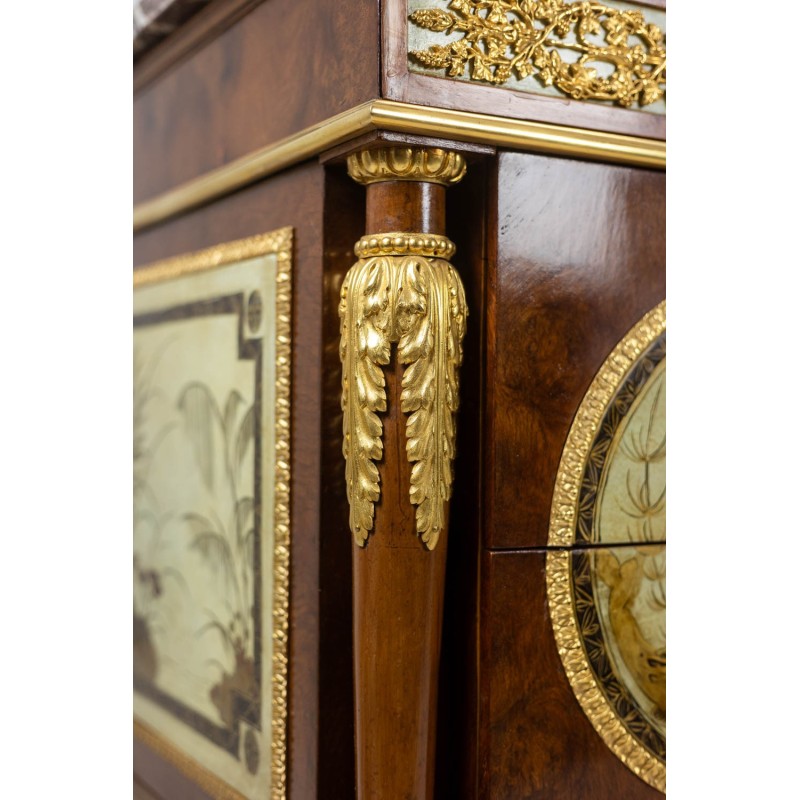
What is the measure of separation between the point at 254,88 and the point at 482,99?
9.7 inches

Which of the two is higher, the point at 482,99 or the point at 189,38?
the point at 189,38

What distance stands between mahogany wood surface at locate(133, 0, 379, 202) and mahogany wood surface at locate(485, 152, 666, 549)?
14 centimetres

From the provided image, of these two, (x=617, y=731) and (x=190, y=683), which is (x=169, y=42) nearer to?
(x=190, y=683)

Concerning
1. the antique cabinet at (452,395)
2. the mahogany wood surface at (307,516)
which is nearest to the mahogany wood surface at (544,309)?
the antique cabinet at (452,395)

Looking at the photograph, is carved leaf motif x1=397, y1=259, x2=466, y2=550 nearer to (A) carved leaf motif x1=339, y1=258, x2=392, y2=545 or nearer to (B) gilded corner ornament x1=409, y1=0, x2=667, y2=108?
(A) carved leaf motif x1=339, y1=258, x2=392, y2=545

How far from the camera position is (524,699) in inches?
31.7

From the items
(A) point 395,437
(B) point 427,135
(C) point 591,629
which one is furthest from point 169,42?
(C) point 591,629

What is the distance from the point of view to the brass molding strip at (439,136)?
28.6 inches

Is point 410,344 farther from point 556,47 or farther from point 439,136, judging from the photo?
point 556,47

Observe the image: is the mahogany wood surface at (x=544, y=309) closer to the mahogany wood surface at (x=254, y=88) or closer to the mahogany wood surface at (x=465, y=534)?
the mahogany wood surface at (x=465, y=534)

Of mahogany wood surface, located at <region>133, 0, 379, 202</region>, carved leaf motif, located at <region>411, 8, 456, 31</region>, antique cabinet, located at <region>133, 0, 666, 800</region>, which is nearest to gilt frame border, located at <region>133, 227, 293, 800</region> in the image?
antique cabinet, located at <region>133, 0, 666, 800</region>

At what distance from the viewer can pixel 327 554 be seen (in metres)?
0.83

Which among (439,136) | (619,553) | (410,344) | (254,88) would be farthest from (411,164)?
(619,553)

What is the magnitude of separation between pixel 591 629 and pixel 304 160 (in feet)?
1.44
